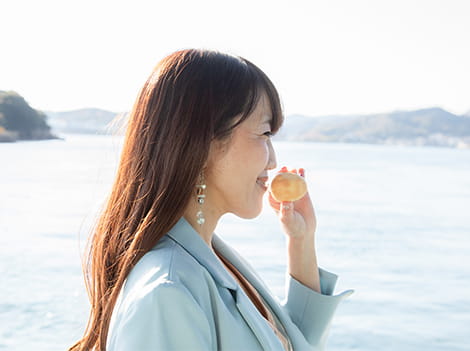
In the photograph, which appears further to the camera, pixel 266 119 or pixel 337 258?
pixel 337 258

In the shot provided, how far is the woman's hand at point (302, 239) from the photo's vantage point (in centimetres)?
165

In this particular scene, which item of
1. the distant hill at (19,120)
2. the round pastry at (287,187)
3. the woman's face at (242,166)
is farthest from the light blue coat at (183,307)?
the distant hill at (19,120)

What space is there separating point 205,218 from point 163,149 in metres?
0.20

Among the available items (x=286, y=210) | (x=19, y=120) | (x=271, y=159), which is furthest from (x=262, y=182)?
(x=19, y=120)

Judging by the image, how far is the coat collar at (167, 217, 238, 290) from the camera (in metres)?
1.20

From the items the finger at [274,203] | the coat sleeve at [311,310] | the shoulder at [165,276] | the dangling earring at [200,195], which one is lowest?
the coat sleeve at [311,310]

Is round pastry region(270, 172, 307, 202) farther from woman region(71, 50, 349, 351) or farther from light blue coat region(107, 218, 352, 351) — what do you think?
light blue coat region(107, 218, 352, 351)

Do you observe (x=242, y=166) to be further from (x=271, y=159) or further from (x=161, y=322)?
(x=161, y=322)

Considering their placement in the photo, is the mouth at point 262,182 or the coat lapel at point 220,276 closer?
the coat lapel at point 220,276

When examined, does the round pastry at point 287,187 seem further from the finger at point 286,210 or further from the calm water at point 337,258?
the calm water at point 337,258

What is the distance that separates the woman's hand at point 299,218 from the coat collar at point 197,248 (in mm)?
440

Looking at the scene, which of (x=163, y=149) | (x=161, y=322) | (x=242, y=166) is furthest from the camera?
(x=242, y=166)

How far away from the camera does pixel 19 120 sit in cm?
956

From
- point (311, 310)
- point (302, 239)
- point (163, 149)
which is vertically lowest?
Result: point (311, 310)
